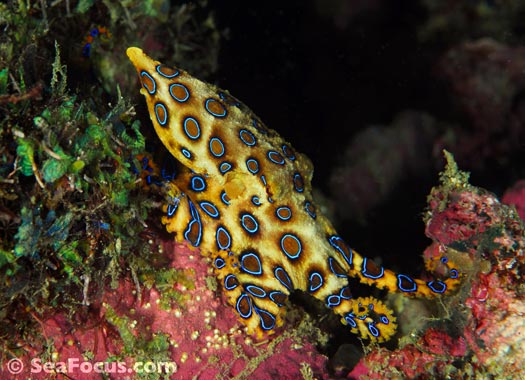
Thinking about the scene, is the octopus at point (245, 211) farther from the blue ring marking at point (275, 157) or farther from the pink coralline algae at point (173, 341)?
the pink coralline algae at point (173, 341)

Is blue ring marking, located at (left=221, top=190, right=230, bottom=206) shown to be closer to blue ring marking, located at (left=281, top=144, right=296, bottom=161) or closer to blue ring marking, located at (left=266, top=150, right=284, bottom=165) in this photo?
blue ring marking, located at (left=266, top=150, right=284, bottom=165)

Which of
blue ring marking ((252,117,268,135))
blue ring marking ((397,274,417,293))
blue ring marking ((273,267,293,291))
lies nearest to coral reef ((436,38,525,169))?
blue ring marking ((397,274,417,293))

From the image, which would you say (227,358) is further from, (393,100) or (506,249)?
(393,100)

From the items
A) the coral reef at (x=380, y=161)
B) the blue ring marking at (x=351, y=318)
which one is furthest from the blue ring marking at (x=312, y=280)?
the coral reef at (x=380, y=161)

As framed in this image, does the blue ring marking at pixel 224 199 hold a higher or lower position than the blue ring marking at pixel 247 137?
lower

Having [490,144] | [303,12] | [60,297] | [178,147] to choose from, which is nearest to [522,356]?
[178,147]

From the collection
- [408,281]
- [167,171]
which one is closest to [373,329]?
[408,281]
